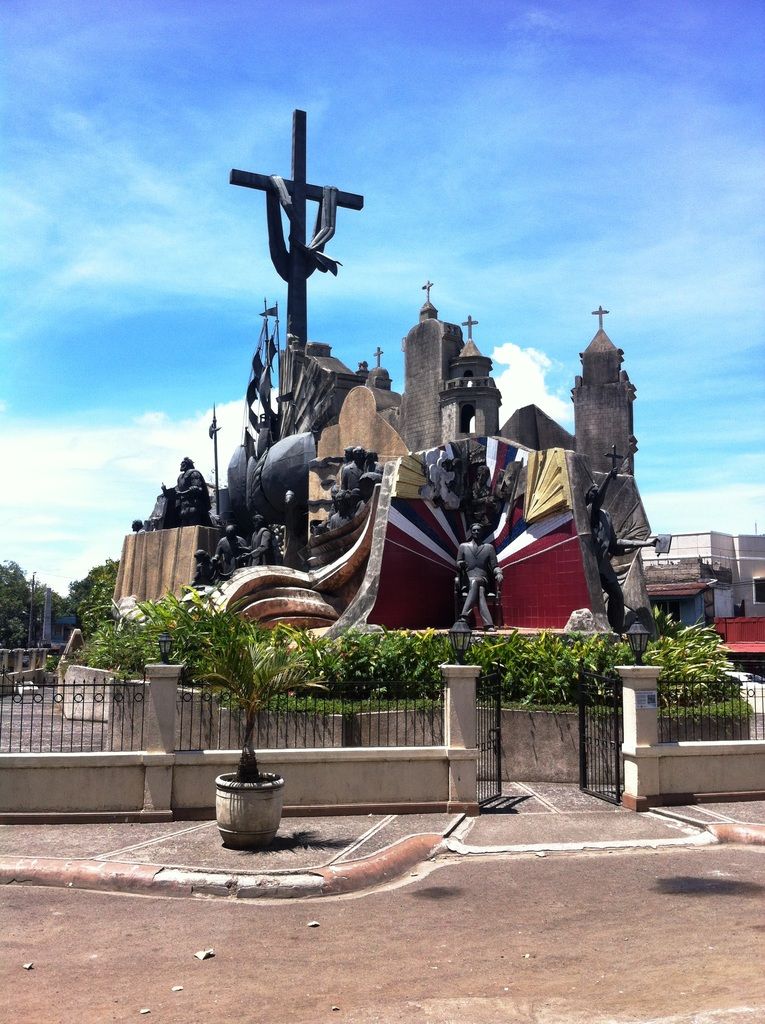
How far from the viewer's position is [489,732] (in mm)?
13320

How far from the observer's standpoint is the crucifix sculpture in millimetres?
37562

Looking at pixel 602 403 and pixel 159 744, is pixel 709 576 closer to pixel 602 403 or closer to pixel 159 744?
pixel 602 403

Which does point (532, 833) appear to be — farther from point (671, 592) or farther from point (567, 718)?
point (671, 592)

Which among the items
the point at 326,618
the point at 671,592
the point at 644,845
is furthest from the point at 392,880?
the point at 671,592

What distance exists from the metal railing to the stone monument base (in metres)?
15.6

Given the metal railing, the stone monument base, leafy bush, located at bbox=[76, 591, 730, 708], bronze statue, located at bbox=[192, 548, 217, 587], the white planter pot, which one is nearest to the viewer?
the white planter pot

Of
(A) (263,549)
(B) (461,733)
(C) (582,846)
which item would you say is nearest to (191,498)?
(A) (263,549)

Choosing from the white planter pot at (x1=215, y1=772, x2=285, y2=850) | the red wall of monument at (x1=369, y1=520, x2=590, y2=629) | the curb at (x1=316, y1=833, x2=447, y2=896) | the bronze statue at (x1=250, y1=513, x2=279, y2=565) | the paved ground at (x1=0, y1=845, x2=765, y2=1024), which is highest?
the bronze statue at (x1=250, y1=513, x2=279, y2=565)

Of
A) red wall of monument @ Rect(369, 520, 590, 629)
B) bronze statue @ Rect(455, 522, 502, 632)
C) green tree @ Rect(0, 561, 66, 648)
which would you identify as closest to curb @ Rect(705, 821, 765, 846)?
red wall of monument @ Rect(369, 520, 590, 629)

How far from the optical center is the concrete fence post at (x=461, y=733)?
12188mm

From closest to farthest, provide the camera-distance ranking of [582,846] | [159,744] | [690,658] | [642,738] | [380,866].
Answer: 1. [380,866]
2. [582,846]
3. [159,744]
4. [642,738]
5. [690,658]

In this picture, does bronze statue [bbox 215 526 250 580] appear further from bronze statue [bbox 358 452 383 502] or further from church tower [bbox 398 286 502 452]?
church tower [bbox 398 286 502 452]

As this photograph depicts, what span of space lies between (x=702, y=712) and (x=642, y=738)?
2.12m

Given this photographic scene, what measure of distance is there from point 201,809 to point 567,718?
5.31 m
